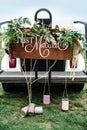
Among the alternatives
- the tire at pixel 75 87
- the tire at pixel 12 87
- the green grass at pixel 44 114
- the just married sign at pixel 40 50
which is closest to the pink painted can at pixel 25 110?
the green grass at pixel 44 114

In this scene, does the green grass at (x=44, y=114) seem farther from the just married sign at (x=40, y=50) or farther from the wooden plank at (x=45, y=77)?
the just married sign at (x=40, y=50)

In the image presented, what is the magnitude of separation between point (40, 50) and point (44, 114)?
940 mm

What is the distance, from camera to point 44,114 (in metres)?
6.12

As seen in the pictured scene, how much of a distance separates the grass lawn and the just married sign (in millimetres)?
A: 849

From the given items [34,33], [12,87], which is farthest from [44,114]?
[12,87]

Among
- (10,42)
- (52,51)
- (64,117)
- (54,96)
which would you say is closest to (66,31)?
(52,51)

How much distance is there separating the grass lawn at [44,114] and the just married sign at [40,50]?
85cm

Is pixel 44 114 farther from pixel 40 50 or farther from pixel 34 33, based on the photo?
pixel 34 33

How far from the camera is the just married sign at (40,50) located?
589 cm

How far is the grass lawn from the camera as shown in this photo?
553cm

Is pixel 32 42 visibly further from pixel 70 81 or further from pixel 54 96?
pixel 54 96

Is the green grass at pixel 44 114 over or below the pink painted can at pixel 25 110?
below

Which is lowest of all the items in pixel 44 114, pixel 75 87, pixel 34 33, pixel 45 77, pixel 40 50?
pixel 44 114

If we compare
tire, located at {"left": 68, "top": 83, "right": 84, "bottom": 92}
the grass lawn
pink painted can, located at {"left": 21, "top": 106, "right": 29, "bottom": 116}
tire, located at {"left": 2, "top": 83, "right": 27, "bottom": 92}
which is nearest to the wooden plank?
the grass lawn
